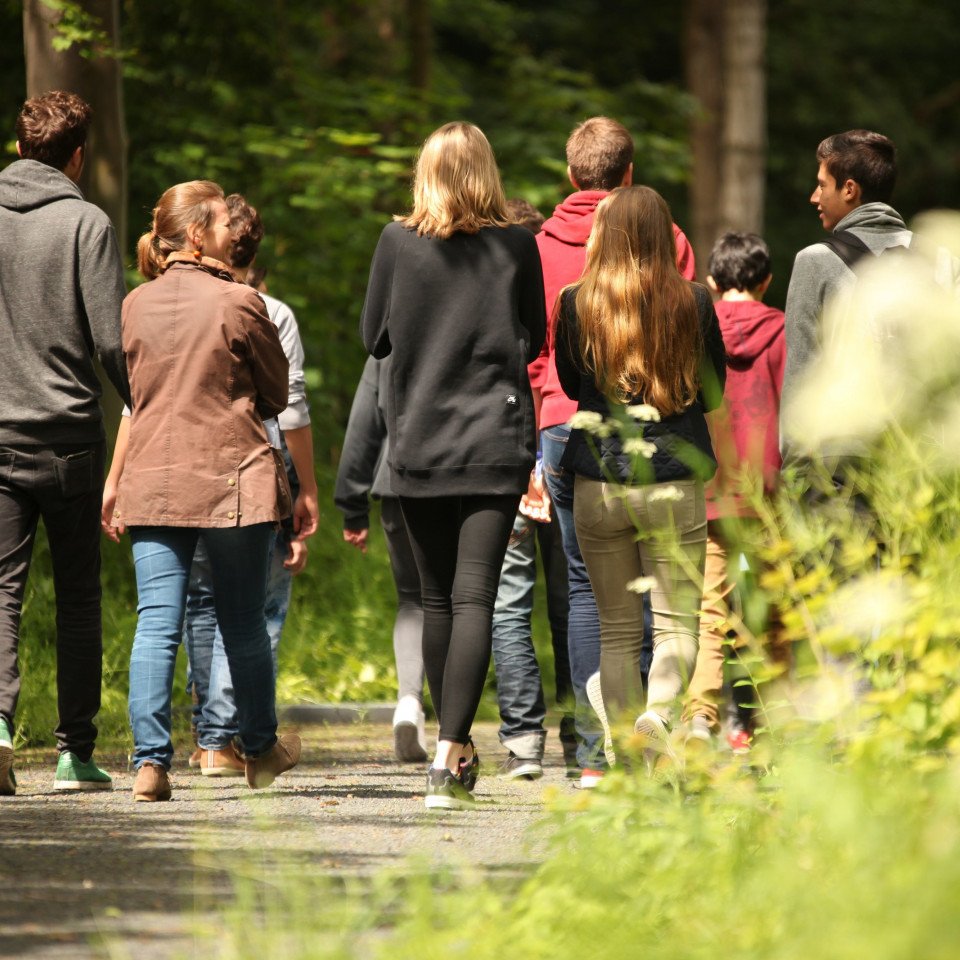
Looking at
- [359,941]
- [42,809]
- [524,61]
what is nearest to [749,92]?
[524,61]

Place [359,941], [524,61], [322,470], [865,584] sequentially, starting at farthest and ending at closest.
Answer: [524,61] → [322,470] → [865,584] → [359,941]

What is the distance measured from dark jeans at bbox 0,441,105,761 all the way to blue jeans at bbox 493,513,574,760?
155 centimetres

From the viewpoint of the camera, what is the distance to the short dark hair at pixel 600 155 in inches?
256

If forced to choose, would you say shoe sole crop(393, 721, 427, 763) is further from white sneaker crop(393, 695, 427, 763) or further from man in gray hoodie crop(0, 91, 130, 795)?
man in gray hoodie crop(0, 91, 130, 795)

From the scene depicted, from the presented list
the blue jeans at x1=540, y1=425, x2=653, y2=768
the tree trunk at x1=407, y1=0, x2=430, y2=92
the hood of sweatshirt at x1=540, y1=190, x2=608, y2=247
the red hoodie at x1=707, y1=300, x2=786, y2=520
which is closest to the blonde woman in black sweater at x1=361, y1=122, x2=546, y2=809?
the blue jeans at x1=540, y1=425, x2=653, y2=768

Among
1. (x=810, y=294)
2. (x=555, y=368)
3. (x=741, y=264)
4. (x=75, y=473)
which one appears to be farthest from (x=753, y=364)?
(x=75, y=473)

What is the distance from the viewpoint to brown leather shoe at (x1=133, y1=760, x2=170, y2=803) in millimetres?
5758

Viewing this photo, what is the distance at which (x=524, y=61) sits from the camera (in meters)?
17.5

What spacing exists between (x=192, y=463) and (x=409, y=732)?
191 centimetres

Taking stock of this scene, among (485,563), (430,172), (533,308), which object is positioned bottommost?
(485,563)

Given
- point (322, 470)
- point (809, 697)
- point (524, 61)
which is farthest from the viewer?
point (524, 61)

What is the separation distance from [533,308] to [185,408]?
1239mm

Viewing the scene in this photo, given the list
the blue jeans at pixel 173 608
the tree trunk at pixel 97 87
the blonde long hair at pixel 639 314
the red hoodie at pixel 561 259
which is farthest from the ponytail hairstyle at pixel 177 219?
the tree trunk at pixel 97 87

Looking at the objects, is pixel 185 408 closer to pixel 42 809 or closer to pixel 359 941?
pixel 42 809
